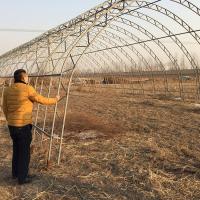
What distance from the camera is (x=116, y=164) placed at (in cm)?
755

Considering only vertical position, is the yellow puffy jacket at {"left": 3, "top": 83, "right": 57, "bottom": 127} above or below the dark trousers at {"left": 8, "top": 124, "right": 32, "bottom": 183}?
above

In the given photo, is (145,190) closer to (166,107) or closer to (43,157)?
(43,157)

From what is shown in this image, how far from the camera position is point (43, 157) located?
27.0ft

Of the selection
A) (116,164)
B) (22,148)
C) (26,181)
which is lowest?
(26,181)

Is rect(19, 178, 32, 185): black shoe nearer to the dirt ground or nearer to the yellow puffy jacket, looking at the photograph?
the dirt ground

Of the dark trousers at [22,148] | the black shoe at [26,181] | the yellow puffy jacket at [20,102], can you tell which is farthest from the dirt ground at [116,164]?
the yellow puffy jacket at [20,102]

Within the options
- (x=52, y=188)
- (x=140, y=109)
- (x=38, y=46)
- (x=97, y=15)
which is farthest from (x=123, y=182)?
(x=140, y=109)

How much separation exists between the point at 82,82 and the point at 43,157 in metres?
31.5

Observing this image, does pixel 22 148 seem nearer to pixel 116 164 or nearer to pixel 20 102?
pixel 20 102

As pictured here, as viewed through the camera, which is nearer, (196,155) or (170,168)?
(170,168)

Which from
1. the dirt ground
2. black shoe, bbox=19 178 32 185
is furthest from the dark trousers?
the dirt ground

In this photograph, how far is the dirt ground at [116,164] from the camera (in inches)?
235

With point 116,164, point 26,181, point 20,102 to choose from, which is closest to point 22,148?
point 26,181

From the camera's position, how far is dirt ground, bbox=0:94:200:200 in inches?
235
